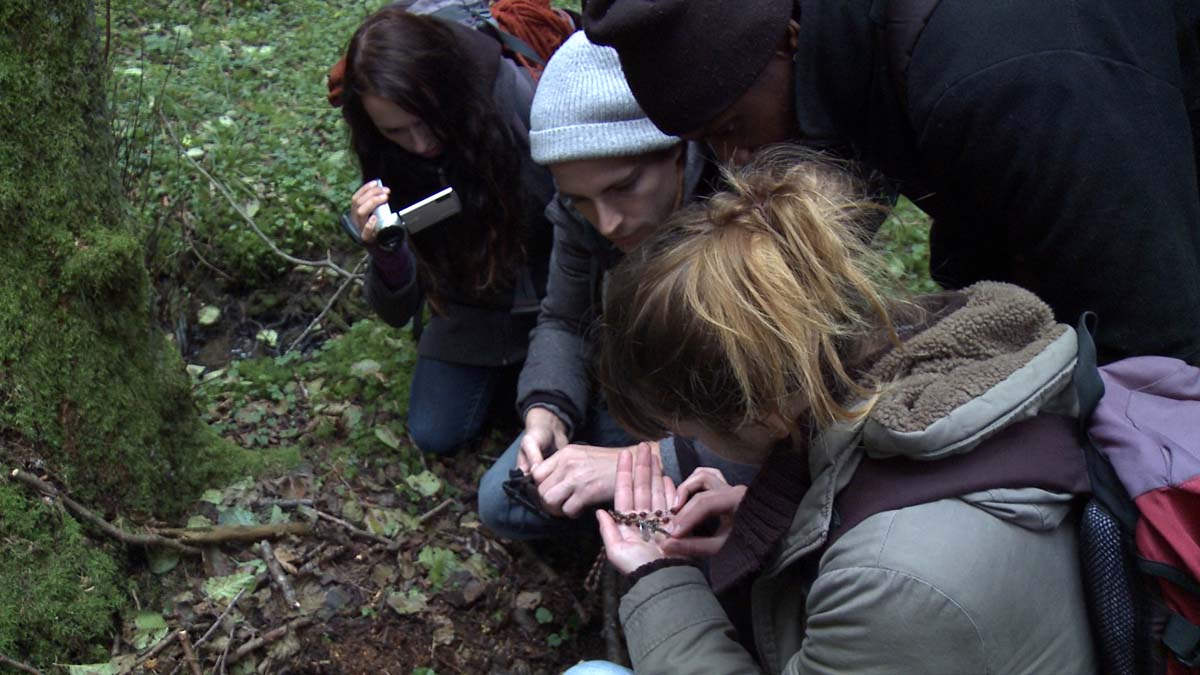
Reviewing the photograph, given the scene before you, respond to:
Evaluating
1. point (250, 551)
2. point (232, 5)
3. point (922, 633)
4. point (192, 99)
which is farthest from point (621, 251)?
point (232, 5)

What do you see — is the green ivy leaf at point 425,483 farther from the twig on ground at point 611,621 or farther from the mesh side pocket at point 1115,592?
the mesh side pocket at point 1115,592

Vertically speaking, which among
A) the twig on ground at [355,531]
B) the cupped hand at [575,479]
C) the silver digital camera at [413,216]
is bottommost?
the twig on ground at [355,531]

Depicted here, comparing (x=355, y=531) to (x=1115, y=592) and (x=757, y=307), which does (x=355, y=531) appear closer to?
(x=757, y=307)

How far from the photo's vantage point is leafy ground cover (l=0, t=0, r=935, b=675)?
2.60 meters

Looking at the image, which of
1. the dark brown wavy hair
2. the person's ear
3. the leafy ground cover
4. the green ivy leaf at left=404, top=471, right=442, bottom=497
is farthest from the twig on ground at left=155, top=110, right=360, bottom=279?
the person's ear

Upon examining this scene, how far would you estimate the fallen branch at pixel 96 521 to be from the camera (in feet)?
7.68

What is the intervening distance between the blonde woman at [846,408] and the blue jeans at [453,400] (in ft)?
5.49

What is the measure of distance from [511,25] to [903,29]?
5.87 ft

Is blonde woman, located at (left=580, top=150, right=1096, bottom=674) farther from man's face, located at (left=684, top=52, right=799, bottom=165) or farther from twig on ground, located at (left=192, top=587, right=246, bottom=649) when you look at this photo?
twig on ground, located at (left=192, top=587, right=246, bottom=649)

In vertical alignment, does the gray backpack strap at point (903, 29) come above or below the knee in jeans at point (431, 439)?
above

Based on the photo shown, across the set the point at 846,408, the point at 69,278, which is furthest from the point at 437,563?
the point at 846,408

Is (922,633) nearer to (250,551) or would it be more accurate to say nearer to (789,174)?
(789,174)

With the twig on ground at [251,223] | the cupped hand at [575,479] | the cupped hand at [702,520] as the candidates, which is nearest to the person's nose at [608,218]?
the cupped hand at [575,479]

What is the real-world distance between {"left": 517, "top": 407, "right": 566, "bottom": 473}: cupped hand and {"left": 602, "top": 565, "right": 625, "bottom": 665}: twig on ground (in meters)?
0.38
